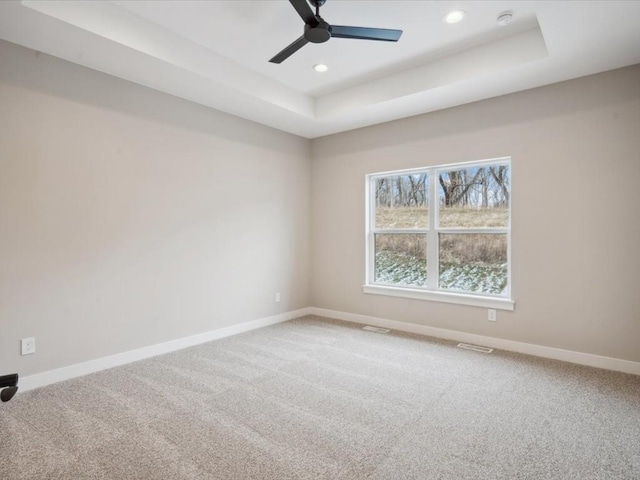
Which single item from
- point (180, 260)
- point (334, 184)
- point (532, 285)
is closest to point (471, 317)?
point (532, 285)

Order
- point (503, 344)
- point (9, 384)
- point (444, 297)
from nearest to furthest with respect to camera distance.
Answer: point (9, 384)
point (503, 344)
point (444, 297)

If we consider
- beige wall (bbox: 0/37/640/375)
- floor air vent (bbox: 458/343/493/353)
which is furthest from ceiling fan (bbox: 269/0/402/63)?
floor air vent (bbox: 458/343/493/353)

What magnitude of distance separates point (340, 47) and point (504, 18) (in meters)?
1.31

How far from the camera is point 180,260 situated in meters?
3.73

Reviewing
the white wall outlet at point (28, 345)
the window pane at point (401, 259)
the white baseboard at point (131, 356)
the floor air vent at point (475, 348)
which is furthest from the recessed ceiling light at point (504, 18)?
the white wall outlet at point (28, 345)

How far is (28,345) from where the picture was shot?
274 centimetres

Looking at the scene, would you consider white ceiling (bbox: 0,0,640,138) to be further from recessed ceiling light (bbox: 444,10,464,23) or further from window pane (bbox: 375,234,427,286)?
window pane (bbox: 375,234,427,286)

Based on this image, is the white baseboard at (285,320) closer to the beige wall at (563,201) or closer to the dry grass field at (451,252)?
the beige wall at (563,201)

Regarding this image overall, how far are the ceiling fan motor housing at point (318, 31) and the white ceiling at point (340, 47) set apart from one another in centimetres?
36

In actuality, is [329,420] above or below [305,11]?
below

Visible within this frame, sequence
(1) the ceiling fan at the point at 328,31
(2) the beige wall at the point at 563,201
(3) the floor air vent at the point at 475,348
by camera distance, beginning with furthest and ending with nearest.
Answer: (3) the floor air vent at the point at 475,348
(2) the beige wall at the point at 563,201
(1) the ceiling fan at the point at 328,31

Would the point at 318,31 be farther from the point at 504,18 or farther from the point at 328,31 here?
the point at 504,18

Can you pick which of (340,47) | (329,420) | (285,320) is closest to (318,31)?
(340,47)

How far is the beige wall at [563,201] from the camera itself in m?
3.06
